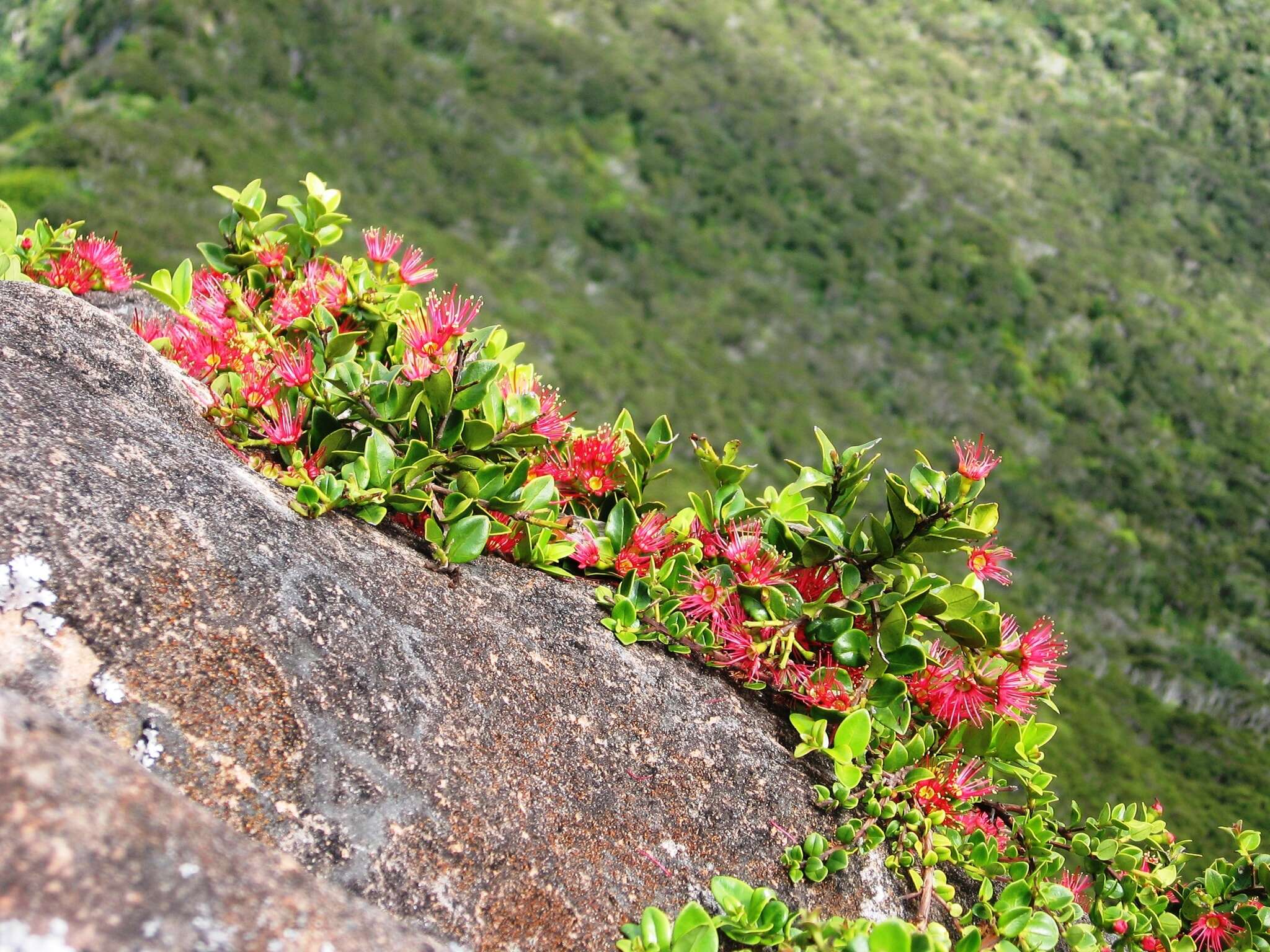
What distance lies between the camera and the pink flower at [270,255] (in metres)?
2.62

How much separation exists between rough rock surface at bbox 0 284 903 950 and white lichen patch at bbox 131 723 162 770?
13mm

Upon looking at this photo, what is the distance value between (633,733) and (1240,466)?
283 ft

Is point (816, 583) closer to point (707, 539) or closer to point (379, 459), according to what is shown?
point (707, 539)

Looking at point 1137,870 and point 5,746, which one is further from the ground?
point 5,746

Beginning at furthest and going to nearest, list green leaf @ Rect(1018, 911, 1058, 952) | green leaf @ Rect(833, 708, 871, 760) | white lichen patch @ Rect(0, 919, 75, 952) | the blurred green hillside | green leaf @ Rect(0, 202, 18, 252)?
1. the blurred green hillside
2. green leaf @ Rect(0, 202, 18, 252)
3. green leaf @ Rect(833, 708, 871, 760)
4. green leaf @ Rect(1018, 911, 1058, 952)
5. white lichen patch @ Rect(0, 919, 75, 952)

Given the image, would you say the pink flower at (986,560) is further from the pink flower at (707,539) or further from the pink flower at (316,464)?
the pink flower at (316,464)

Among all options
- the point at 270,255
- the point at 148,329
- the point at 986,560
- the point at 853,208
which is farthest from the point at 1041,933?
A: the point at 853,208

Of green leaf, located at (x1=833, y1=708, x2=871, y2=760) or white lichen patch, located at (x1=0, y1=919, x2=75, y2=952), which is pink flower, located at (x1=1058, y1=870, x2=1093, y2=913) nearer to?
green leaf, located at (x1=833, y1=708, x2=871, y2=760)

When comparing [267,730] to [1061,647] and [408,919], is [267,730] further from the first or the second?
[1061,647]

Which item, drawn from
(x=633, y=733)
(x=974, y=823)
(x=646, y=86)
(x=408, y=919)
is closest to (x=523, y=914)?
(x=408, y=919)

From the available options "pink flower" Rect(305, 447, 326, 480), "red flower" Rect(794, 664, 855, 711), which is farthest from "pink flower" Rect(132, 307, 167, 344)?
"red flower" Rect(794, 664, 855, 711)

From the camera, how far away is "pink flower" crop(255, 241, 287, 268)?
8.61 feet

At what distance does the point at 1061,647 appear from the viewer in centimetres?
202

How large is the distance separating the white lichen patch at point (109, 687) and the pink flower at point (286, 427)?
0.80 meters
